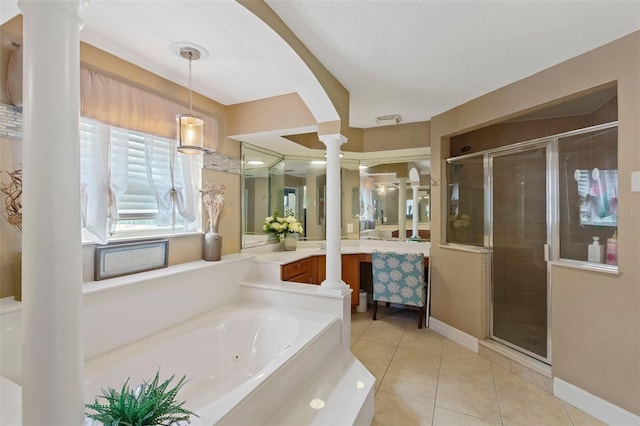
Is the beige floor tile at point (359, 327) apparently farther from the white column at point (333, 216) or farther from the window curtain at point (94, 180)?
the window curtain at point (94, 180)

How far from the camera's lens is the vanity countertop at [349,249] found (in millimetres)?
3195

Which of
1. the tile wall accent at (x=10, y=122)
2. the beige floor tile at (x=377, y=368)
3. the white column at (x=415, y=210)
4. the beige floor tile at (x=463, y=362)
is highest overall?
the tile wall accent at (x=10, y=122)

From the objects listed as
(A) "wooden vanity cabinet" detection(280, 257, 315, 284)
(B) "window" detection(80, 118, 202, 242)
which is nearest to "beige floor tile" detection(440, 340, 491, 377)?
(A) "wooden vanity cabinet" detection(280, 257, 315, 284)

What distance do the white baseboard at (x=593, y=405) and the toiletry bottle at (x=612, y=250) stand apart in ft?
3.03

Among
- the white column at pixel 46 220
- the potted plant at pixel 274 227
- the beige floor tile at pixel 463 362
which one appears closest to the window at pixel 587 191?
the beige floor tile at pixel 463 362

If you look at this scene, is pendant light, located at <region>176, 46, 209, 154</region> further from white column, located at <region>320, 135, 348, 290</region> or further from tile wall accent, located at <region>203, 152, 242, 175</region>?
white column, located at <region>320, 135, 348, 290</region>

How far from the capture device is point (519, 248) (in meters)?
2.88

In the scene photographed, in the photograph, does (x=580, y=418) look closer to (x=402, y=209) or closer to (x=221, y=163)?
(x=402, y=209)

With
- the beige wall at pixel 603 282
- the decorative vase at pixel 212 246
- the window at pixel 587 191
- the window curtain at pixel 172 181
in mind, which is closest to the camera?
the beige wall at pixel 603 282

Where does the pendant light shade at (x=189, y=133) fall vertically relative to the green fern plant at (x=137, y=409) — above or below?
above

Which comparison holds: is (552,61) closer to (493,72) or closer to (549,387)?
(493,72)

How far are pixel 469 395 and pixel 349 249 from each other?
2.08 m

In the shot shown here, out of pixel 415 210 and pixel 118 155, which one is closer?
pixel 118 155

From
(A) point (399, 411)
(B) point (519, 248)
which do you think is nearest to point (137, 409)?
(A) point (399, 411)
